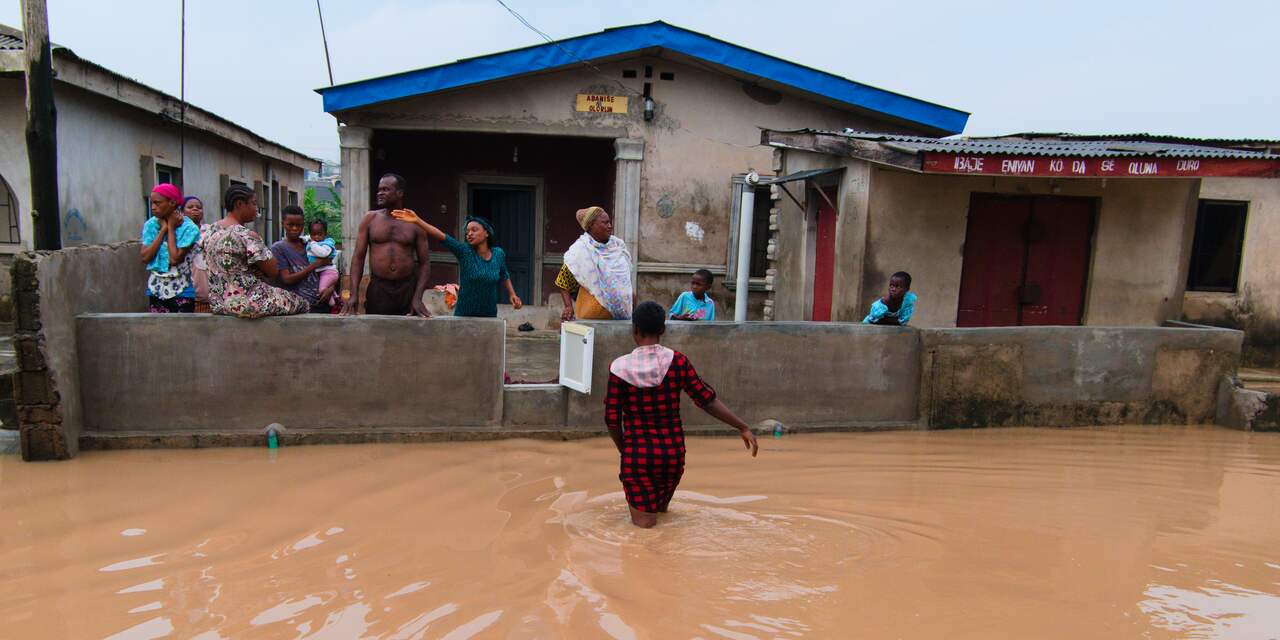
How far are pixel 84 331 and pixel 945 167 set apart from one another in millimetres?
6844

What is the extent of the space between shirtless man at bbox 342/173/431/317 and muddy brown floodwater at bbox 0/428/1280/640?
112cm

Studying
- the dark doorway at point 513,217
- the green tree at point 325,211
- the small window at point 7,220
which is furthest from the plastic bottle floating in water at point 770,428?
the green tree at point 325,211

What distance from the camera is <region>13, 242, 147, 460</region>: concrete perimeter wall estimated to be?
16.8 feet

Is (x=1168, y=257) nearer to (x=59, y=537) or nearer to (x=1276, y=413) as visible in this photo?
(x=1276, y=413)

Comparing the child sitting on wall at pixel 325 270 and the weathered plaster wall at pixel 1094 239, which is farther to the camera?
Answer: the weathered plaster wall at pixel 1094 239

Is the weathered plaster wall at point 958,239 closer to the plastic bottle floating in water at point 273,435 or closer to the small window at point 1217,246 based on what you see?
the small window at point 1217,246

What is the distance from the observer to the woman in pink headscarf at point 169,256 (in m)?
6.56

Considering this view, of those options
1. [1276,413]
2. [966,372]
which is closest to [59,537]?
[966,372]

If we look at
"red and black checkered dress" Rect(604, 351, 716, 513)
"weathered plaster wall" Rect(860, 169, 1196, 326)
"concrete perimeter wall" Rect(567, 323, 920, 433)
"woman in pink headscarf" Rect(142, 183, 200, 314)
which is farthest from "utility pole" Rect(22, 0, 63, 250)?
"weathered plaster wall" Rect(860, 169, 1196, 326)

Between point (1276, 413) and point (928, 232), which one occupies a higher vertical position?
point (928, 232)

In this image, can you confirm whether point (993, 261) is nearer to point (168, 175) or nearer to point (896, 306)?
point (896, 306)

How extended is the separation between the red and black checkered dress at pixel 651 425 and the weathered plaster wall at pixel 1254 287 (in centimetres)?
1007

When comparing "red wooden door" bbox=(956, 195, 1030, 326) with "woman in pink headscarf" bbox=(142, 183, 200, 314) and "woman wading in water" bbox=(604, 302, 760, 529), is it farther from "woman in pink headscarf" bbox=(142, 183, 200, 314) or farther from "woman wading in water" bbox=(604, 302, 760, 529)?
"woman in pink headscarf" bbox=(142, 183, 200, 314)

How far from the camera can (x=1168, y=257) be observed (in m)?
9.52
